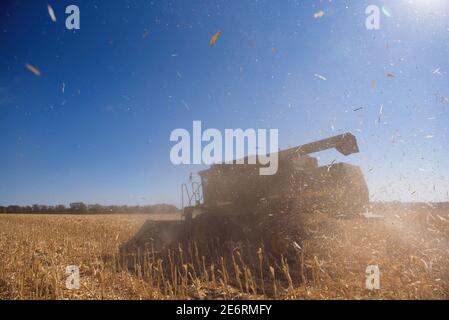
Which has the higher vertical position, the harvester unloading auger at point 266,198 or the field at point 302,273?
the harvester unloading auger at point 266,198

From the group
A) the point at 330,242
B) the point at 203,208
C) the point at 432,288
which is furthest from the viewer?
the point at 203,208

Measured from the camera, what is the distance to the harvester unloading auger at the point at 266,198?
9.12 metres

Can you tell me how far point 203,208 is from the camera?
37.7 ft

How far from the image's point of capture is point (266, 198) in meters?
9.69

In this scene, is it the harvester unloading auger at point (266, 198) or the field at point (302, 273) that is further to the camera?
the harvester unloading auger at point (266, 198)

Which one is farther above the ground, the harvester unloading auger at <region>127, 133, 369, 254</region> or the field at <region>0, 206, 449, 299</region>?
the harvester unloading auger at <region>127, 133, 369, 254</region>

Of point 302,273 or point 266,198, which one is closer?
point 302,273

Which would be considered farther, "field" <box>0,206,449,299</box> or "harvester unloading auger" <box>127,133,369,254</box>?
"harvester unloading auger" <box>127,133,369,254</box>

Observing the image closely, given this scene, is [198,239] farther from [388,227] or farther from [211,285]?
[388,227]

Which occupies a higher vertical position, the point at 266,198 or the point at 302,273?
the point at 266,198

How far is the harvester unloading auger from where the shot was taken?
9.12 meters
